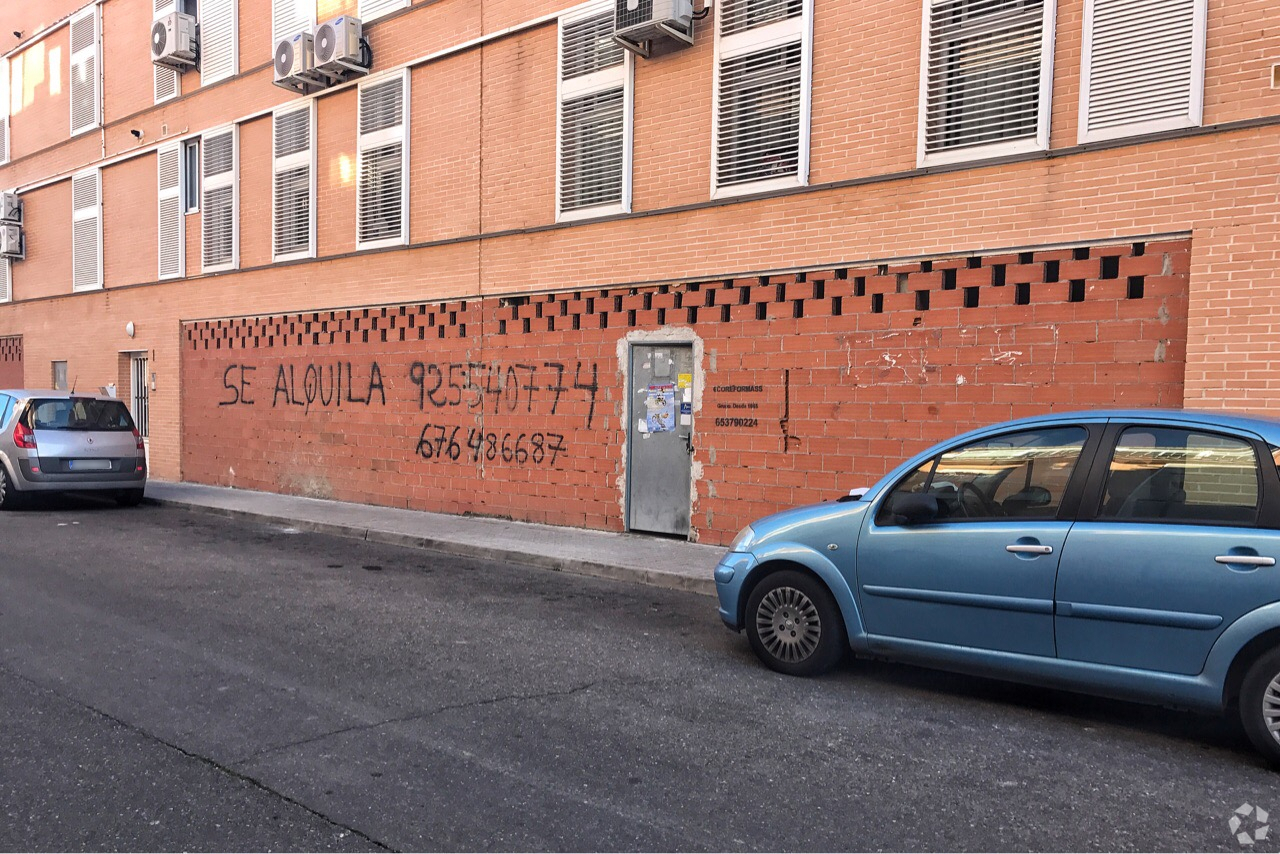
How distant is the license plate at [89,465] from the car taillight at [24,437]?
51cm

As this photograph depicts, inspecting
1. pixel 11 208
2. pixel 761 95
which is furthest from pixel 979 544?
pixel 11 208

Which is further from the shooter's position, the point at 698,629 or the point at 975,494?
the point at 698,629

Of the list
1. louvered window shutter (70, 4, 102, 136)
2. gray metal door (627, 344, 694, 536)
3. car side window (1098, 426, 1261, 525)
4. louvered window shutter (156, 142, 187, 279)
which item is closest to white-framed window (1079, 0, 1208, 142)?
car side window (1098, 426, 1261, 525)

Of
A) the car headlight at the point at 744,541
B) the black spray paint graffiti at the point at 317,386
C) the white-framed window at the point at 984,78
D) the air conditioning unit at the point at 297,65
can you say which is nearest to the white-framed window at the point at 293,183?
the air conditioning unit at the point at 297,65

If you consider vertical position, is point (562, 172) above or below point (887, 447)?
Result: above

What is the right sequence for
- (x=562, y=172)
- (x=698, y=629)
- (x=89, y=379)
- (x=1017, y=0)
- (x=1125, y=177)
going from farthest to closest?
(x=89, y=379) < (x=562, y=172) < (x=1017, y=0) < (x=1125, y=177) < (x=698, y=629)

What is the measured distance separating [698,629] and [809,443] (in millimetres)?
3157

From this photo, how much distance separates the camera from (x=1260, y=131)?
7.29 m

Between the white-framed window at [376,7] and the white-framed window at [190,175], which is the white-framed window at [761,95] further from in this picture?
the white-framed window at [190,175]

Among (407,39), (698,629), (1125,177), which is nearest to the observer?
(698,629)

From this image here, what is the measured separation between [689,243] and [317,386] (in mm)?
7380

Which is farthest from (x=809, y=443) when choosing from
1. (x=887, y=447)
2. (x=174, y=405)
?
(x=174, y=405)

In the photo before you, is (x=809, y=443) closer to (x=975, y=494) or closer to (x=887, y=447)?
(x=887, y=447)

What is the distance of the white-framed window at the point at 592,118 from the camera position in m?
11.3
